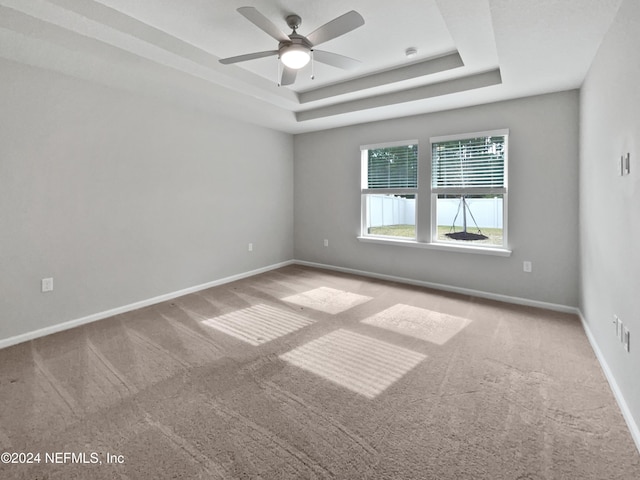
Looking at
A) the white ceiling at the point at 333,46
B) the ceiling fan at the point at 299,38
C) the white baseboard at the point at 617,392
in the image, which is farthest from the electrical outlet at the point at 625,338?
the ceiling fan at the point at 299,38

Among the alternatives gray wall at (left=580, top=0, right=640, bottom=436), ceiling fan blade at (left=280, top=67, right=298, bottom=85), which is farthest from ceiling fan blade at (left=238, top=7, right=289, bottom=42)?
gray wall at (left=580, top=0, right=640, bottom=436)

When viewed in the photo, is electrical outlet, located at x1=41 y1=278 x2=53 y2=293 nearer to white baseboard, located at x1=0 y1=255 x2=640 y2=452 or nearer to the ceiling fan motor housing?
white baseboard, located at x1=0 y1=255 x2=640 y2=452

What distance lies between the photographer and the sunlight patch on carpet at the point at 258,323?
3000mm

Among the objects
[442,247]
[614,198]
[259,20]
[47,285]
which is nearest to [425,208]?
[442,247]

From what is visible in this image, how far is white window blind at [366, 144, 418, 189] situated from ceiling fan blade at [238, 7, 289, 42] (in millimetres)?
2802

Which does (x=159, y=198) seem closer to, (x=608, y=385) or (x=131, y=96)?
(x=131, y=96)

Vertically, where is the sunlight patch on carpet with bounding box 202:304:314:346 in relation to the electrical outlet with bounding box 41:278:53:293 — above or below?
below

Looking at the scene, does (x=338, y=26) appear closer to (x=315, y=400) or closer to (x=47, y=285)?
(x=315, y=400)

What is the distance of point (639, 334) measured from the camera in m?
1.66

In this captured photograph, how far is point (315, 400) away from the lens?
202 centimetres

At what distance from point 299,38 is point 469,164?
2821 mm

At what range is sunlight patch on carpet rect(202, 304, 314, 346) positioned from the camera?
300 centimetres

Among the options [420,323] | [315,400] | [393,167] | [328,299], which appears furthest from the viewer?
[393,167]

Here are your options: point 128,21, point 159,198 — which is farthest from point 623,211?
point 159,198
